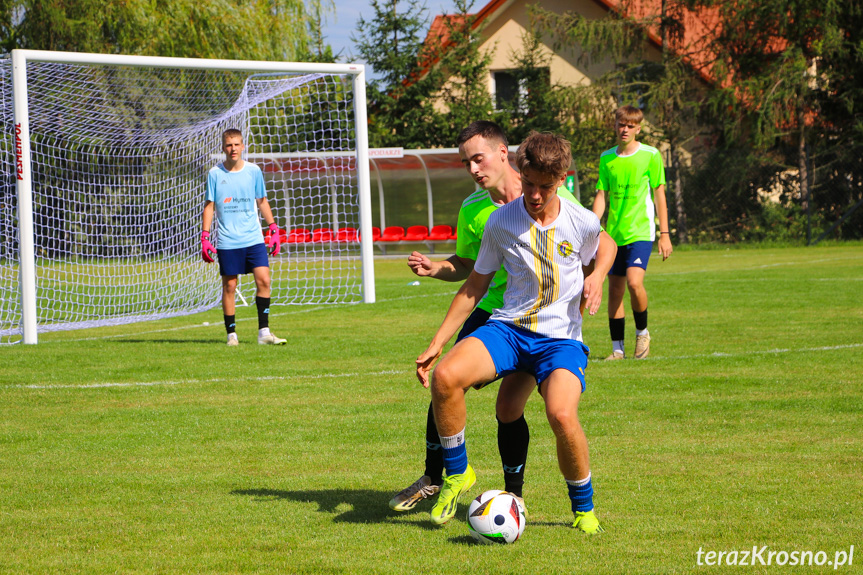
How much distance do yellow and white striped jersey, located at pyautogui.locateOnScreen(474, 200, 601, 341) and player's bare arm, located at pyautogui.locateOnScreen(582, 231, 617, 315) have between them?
0.05 metres

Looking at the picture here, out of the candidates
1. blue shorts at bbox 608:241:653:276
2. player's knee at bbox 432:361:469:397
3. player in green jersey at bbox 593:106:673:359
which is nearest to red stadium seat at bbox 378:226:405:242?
player in green jersey at bbox 593:106:673:359

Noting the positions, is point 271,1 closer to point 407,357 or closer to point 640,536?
point 407,357

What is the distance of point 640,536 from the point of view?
→ 3785 mm

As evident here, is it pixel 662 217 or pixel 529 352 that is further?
pixel 662 217

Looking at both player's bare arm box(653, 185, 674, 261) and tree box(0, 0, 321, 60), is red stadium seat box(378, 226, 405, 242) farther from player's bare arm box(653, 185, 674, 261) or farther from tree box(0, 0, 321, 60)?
player's bare arm box(653, 185, 674, 261)

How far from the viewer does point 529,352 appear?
4016mm

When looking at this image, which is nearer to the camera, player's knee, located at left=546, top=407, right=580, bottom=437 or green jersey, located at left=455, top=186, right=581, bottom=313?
player's knee, located at left=546, top=407, right=580, bottom=437

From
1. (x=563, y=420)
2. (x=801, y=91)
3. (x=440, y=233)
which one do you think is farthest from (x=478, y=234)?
(x=801, y=91)

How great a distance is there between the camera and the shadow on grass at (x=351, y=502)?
13.7ft

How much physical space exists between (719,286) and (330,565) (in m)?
11.8

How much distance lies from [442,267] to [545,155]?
876mm

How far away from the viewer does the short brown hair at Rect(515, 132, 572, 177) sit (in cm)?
379

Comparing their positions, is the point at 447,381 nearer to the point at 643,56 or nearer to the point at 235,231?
the point at 235,231

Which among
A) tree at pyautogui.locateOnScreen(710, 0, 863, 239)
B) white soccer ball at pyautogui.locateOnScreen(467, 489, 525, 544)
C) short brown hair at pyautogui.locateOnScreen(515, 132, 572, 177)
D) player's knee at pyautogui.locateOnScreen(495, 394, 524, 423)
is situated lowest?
white soccer ball at pyautogui.locateOnScreen(467, 489, 525, 544)
